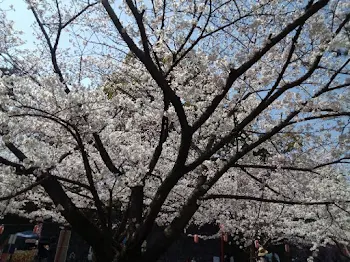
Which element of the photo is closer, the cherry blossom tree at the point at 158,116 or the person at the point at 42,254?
the cherry blossom tree at the point at 158,116

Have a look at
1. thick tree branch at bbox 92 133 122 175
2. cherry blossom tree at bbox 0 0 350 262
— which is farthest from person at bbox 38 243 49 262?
thick tree branch at bbox 92 133 122 175

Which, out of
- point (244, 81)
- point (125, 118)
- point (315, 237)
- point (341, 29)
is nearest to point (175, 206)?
point (125, 118)

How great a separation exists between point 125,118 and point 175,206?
2.87 metres

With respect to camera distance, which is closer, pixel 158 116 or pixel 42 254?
pixel 158 116

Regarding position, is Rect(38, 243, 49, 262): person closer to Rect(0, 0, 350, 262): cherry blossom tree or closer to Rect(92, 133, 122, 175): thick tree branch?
Rect(0, 0, 350, 262): cherry blossom tree

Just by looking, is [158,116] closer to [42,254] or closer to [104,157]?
[104,157]

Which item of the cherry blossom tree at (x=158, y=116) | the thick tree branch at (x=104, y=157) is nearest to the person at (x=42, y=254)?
the cherry blossom tree at (x=158, y=116)

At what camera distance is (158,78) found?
153 inches

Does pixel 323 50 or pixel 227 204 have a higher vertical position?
pixel 323 50

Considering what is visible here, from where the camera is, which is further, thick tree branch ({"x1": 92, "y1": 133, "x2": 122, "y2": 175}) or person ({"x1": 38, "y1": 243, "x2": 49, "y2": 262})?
person ({"x1": 38, "y1": 243, "x2": 49, "y2": 262})

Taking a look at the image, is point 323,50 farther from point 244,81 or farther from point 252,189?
point 252,189

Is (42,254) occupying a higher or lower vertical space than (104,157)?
lower

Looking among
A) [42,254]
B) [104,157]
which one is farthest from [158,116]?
[42,254]

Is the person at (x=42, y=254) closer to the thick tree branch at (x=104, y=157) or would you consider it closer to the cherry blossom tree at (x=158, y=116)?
the cherry blossom tree at (x=158, y=116)
